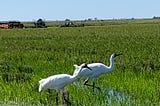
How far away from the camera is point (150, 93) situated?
11391 millimetres

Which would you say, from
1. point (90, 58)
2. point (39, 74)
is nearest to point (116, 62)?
point (90, 58)

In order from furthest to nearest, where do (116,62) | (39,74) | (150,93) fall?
(116,62) → (39,74) → (150,93)

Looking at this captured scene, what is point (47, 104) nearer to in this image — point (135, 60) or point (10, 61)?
point (135, 60)

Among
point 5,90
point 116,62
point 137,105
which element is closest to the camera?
point 137,105

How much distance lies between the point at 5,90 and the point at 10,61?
797 cm

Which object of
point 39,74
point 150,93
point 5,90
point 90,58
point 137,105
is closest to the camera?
point 137,105

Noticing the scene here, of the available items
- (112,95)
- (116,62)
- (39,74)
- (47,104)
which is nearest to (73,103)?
(47,104)

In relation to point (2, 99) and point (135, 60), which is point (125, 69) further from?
point (2, 99)

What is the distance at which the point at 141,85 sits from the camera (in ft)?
41.3

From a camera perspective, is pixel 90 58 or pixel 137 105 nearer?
pixel 137 105

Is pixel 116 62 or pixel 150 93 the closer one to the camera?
pixel 150 93

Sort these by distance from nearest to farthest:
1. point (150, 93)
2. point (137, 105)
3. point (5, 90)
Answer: point (137, 105)
point (150, 93)
point (5, 90)

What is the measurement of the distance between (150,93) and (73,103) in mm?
2146

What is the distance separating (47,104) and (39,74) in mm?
5101
